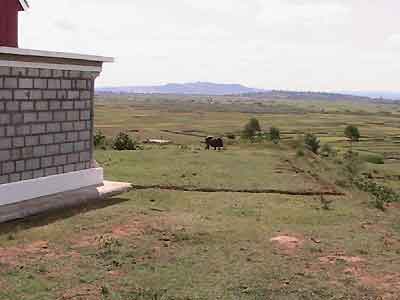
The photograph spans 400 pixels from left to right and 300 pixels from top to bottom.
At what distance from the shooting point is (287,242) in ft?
30.9

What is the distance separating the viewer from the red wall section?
1170cm

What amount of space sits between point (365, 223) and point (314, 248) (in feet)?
8.55

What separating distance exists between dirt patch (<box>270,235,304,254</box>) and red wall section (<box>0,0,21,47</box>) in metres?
6.87

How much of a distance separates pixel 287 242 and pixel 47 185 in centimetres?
544

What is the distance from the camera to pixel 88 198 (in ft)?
40.5

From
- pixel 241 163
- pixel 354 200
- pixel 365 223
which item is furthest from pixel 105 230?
pixel 241 163

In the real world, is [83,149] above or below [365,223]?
above

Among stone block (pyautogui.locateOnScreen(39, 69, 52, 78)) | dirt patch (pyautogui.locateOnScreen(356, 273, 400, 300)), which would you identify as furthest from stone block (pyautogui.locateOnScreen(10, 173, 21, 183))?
dirt patch (pyautogui.locateOnScreen(356, 273, 400, 300))

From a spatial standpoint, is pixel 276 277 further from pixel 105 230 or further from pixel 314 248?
pixel 105 230

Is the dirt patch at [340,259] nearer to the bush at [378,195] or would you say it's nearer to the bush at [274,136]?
the bush at [378,195]

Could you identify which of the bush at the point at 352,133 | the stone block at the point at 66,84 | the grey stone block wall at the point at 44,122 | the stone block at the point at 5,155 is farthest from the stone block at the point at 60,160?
the bush at the point at 352,133

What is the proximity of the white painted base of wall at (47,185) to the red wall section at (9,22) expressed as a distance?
297 cm

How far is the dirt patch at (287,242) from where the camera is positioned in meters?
8.99

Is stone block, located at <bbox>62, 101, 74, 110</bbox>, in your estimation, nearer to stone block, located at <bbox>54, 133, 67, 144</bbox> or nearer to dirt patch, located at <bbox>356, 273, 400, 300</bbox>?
stone block, located at <bbox>54, 133, 67, 144</bbox>
